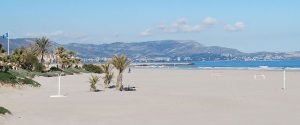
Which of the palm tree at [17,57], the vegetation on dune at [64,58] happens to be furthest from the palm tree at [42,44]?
the palm tree at [17,57]

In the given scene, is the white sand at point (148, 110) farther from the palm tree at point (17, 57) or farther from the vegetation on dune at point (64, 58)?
the vegetation on dune at point (64, 58)

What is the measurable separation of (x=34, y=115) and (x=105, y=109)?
131 inches

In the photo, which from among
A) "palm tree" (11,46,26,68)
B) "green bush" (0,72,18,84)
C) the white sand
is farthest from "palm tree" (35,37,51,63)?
the white sand

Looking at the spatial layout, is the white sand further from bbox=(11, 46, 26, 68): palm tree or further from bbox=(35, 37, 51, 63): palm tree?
bbox=(35, 37, 51, 63): palm tree

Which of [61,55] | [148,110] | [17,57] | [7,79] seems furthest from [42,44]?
[148,110]

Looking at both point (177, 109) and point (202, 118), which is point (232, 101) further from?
point (202, 118)

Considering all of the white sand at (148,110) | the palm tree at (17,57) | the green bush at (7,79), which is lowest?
the white sand at (148,110)

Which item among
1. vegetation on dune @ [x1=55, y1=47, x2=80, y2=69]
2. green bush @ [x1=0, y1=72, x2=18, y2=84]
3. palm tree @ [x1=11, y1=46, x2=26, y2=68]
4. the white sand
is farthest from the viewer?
vegetation on dune @ [x1=55, y1=47, x2=80, y2=69]

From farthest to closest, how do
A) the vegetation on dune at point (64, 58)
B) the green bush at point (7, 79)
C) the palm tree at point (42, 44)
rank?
the palm tree at point (42, 44) < the vegetation on dune at point (64, 58) < the green bush at point (7, 79)

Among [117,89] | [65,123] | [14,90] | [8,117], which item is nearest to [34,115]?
[8,117]

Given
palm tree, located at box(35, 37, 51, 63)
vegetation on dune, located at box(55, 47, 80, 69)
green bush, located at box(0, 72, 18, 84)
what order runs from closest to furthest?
1. green bush, located at box(0, 72, 18, 84)
2. vegetation on dune, located at box(55, 47, 80, 69)
3. palm tree, located at box(35, 37, 51, 63)

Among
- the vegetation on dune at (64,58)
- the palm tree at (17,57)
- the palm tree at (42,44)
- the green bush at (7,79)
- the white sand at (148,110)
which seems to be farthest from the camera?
the palm tree at (42,44)

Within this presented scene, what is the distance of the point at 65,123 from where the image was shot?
15.8 m

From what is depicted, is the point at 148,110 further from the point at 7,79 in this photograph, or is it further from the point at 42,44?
the point at 42,44
